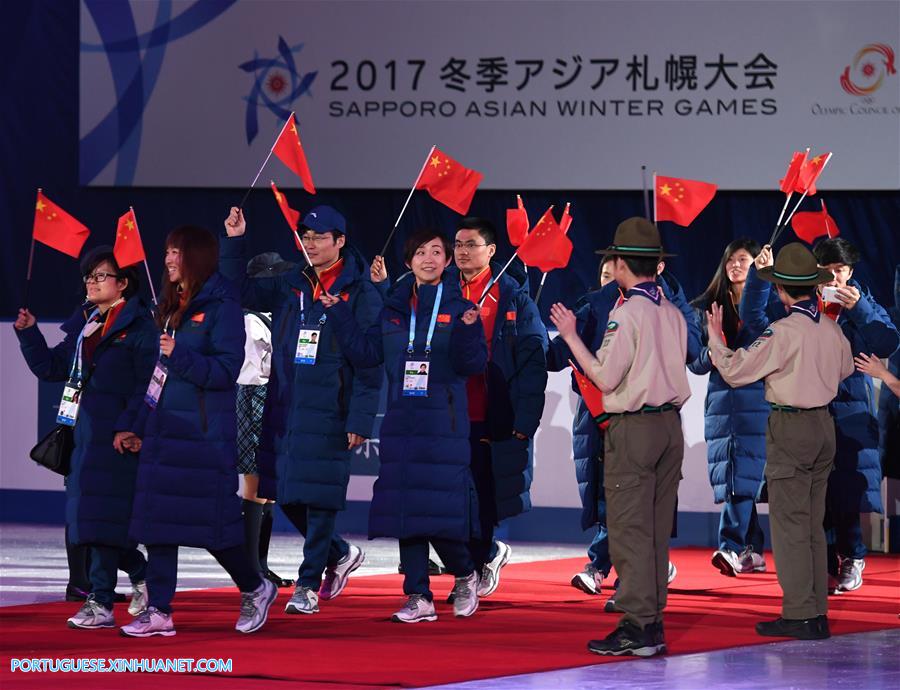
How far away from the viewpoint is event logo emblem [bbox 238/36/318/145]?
11.9 meters

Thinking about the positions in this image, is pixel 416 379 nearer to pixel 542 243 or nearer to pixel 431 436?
pixel 431 436

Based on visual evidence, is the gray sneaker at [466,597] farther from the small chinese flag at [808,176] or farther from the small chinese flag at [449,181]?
the small chinese flag at [808,176]

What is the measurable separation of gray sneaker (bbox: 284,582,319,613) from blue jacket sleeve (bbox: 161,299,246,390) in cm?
112

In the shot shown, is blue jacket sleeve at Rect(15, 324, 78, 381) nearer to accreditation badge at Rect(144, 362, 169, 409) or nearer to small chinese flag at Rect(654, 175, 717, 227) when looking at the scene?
accreditation badge at Rect(144, 362, 169, 409)

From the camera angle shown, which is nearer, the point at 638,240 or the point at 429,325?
the point at 638,240

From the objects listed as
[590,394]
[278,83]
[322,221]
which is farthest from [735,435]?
[278,83]

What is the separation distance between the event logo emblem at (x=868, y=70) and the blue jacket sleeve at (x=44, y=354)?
19.3 ft

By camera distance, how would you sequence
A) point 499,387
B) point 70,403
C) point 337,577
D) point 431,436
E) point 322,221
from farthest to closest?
point 337,577, point 499,387, point 322,221, point 70,403, point 431,436

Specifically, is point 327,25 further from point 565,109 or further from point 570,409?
point 570,409

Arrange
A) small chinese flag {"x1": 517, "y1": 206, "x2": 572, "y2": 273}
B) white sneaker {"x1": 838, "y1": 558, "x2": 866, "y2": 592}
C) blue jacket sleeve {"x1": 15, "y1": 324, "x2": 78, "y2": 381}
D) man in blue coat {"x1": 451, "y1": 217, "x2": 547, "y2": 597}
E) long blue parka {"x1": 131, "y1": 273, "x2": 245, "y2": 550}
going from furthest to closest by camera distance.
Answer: white sneaker {"x1": 838, "y1": 558, "x2": 866, "y2": 592} < small chinese flag {"x1": 517, "y1": 206, "x2": 572, "y2": 273} < man in blue coat {"x1": 451, "y1": 217, "x2": 547, "y2": 597} < blue jacket sleeve {"x1": 15, "y1": 324, "x2": 78, "y2": 381} < long blue parka {"x1": 131, "y1": 273, "x2": 245, "y2": 550}

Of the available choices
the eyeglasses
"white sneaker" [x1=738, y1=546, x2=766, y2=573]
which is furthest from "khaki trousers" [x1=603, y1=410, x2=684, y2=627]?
"white sneaker" [x1=738, y1=546, x2=766, y2=573]

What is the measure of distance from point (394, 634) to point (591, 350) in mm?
1613

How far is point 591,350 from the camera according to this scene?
23.8 ft

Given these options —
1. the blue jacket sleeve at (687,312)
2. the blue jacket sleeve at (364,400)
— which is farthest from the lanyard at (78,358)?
the blue jacket sleeve at (687,312)
